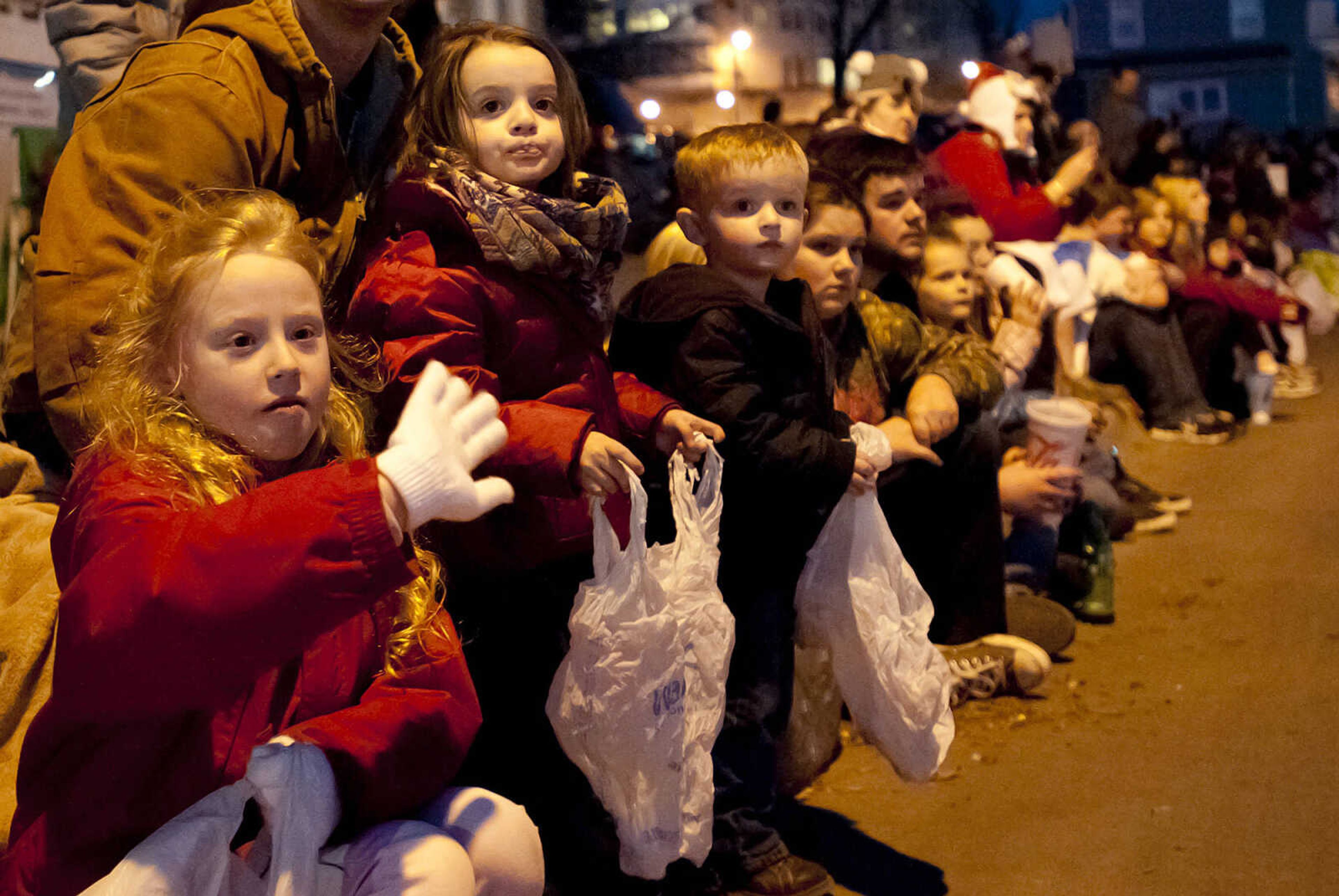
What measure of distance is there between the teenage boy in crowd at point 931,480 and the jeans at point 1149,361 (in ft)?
10.6

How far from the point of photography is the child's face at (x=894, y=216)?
342cm

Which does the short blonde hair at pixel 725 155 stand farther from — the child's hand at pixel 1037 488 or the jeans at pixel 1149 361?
the jeans at pixel 1149 361

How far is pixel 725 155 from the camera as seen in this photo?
8.69ft

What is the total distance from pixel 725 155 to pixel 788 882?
1.46 meters

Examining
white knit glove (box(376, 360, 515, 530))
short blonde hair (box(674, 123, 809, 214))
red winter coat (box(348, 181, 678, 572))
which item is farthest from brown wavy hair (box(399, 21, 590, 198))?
white knit glove (box(376, 360, 515, 530))

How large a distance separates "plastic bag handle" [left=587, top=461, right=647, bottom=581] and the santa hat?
4063 mm

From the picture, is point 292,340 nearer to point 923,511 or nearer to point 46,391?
point 46,391

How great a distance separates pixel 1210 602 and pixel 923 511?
55.8 inches

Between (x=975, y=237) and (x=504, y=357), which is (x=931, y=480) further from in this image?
(x=504, y=357)

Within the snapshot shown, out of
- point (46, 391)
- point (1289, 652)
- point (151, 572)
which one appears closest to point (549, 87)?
point (46, 391)

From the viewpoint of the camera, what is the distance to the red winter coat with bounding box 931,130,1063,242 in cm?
520

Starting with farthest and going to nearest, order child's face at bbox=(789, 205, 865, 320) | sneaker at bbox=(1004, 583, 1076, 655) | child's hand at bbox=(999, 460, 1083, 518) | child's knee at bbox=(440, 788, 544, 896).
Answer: child's hand at bbox=(999, 460, 1083, 518) < sneaker at bbox=(1004, 583, 1076, 655) < child's face at bbox=(789, 205, 865, 320) < child's knee at bbox=(440, 788, 544, 896)

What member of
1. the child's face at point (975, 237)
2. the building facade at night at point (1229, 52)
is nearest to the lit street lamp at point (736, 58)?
the building facade at night at point (1229, 52)

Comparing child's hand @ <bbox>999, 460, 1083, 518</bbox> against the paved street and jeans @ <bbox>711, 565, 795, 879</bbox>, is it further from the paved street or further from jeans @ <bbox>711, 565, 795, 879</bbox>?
jeans @ <bbox>711, 565, 795, 879</bbox>
